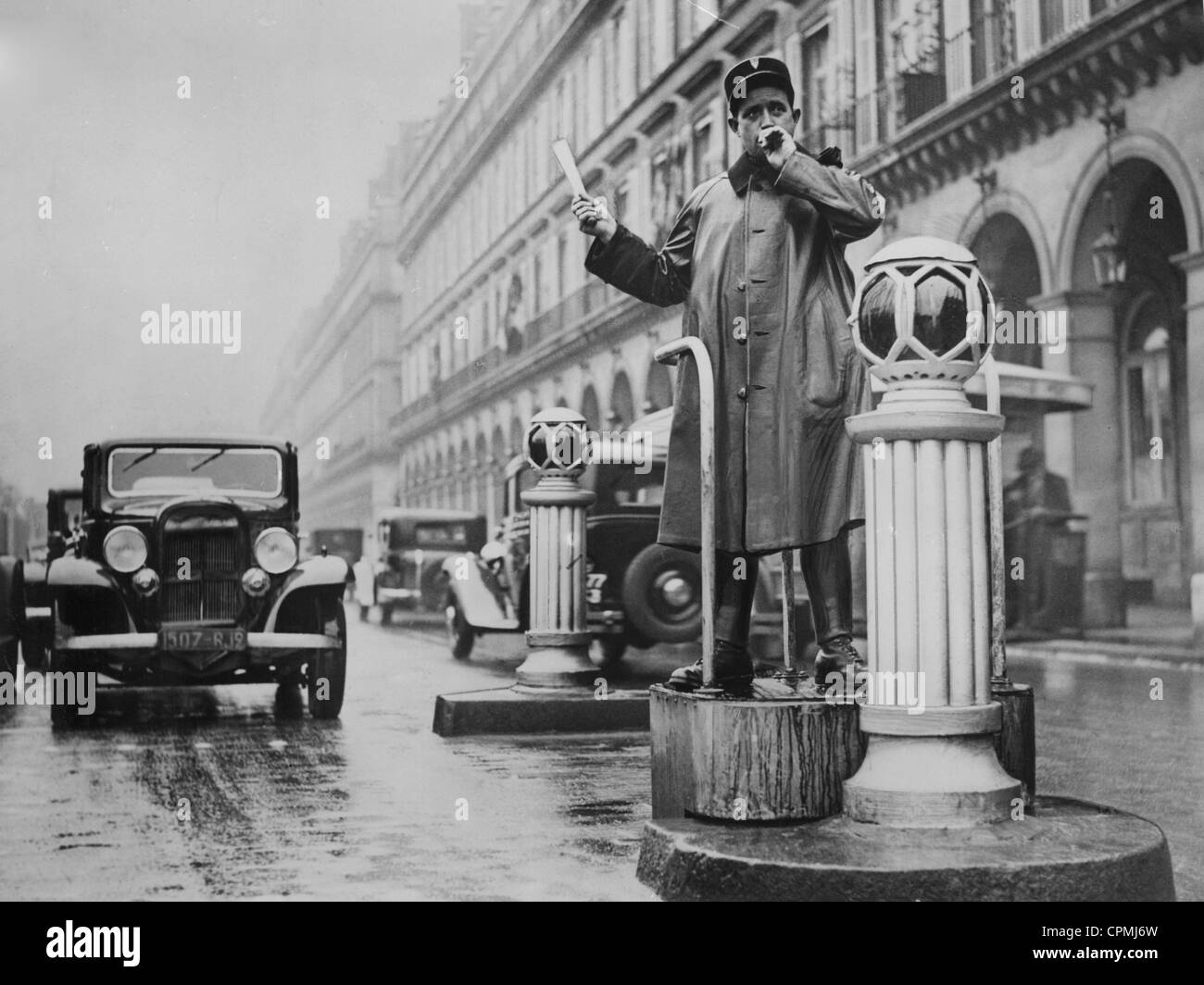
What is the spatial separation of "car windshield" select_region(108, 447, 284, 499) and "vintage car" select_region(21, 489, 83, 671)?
122cm

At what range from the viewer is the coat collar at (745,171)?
3.86 m

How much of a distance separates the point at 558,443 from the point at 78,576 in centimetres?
257

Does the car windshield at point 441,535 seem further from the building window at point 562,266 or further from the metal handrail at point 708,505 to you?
the metal handrail at point 708,505

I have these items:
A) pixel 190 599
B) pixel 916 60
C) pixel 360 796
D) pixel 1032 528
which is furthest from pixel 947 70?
pixel 360 796

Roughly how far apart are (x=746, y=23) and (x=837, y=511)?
734 inches

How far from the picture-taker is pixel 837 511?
3.77 metres

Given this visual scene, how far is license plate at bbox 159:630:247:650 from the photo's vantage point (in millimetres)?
7707

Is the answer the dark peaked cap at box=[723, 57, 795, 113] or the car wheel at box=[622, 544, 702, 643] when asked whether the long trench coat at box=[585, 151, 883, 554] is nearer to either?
the dark peaked cap at box=[723, 57, 795, 113]

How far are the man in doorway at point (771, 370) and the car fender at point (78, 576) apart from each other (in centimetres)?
463

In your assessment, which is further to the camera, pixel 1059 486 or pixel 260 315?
Result: pixel 1059 486

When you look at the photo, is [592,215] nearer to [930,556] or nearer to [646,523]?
[930,556]

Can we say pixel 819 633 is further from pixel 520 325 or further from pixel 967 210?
pixel 520 325
